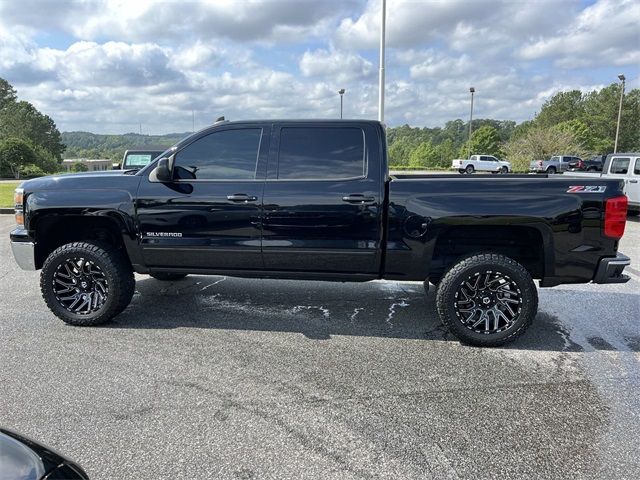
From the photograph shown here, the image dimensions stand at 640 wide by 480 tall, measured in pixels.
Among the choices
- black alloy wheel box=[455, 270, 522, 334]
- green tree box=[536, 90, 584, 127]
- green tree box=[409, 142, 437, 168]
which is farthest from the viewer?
green tree box=[536, 90, 584, 127]

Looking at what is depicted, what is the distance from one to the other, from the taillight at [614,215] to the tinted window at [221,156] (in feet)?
10.1

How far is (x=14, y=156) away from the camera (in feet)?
152

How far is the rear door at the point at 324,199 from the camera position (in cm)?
420

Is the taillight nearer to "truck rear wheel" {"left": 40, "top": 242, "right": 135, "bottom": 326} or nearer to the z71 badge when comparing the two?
the z71 badge

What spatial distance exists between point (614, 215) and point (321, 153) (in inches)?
100

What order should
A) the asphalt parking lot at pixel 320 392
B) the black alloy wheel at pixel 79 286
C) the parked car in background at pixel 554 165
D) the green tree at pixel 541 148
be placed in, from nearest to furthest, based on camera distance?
1. the asphalt parking lot at pixel 320 392
2. the black alloy wheel at pixel 79 286
3. the parked car in background at pixel 554 165
4. the green tree at pixel 541 148

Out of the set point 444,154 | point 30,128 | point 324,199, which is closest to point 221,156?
point 324,199

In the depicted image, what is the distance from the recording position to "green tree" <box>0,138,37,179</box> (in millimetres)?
45325

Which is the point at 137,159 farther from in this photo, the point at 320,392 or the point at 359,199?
the point at 320,392

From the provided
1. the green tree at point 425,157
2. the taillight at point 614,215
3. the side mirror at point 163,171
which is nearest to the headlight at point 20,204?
the side mirror at point 163,171

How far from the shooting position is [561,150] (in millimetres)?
44312

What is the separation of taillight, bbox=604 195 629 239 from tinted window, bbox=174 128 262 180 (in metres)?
3.09

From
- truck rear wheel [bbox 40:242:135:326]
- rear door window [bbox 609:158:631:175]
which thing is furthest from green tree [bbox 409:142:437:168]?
truck rear wheel [bbox 40:242:135:326]

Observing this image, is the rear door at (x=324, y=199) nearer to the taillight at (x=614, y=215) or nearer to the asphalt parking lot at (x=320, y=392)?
the asphalt parking lot at (x=320, y=392)
